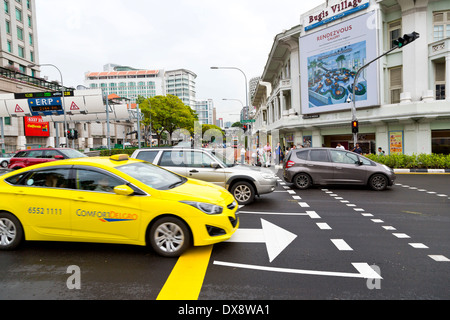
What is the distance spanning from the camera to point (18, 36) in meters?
45.6

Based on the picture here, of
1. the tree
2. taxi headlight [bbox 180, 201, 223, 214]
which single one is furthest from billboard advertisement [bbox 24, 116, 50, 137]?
taxi headlight [bbox 180, 201, 223, 214]

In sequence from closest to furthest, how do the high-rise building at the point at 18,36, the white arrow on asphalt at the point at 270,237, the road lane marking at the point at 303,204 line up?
the white arrow on asphalt at the point at 270,237, the road lane marking at the point at 303,204, the high-rise building at the point at 18,36

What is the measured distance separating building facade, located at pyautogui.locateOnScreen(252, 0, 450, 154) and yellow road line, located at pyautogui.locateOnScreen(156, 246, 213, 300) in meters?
18.1

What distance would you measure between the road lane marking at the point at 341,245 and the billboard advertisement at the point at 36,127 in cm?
4731

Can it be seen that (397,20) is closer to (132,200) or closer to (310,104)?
(310,104)

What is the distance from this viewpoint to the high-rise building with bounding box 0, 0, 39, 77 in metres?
41.8

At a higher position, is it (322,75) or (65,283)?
(322,75)

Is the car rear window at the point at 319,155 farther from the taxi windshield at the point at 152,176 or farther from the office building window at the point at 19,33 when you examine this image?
the office building window at the point at 19,33

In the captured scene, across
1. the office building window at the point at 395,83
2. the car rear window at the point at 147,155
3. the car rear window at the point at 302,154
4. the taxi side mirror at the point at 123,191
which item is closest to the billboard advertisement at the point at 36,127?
the car rear window at the point at 147,155

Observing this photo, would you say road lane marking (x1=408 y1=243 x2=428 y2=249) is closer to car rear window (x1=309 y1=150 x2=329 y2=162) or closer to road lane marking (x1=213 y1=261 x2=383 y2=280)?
road lane marking (x1=213 y1=261 x2=383 y2=280)

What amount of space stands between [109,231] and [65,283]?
0.93 meters

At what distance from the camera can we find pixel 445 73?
1950 centimetres

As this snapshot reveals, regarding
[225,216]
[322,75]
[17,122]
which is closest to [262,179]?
[225,216]

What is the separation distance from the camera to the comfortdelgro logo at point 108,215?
4379 mm
